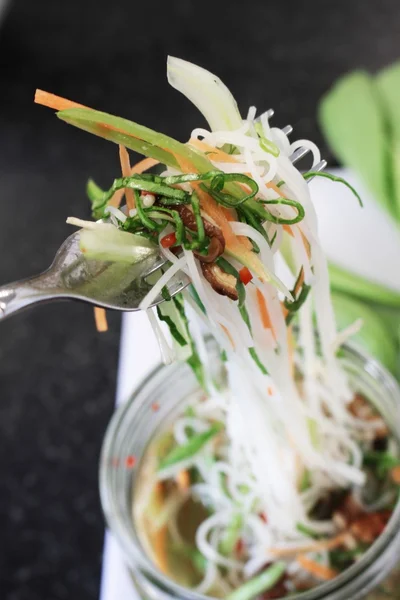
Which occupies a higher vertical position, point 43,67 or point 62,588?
point 43,67

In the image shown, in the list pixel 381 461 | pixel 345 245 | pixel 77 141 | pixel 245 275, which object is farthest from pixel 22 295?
pixel 77 141

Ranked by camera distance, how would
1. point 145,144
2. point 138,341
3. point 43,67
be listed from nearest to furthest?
point 145,144, point 138,341, point 43,67

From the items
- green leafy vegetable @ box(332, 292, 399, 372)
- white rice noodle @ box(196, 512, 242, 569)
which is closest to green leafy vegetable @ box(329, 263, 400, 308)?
green leafy vegetable @ box(332, 292, 399, 372)

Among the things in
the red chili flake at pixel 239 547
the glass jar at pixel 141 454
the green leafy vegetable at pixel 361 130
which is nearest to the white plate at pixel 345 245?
the green leafy vegetable at pixel 361 130

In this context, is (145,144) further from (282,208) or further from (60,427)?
(60,427)

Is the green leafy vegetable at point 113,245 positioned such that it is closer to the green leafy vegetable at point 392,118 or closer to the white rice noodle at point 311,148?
the white rice noodle at point 311,148

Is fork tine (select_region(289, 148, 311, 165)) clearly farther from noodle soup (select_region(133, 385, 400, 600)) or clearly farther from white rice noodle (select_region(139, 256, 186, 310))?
noodle soup (select_region(133, 385, 400, 600))

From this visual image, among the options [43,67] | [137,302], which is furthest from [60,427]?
[43,67]
